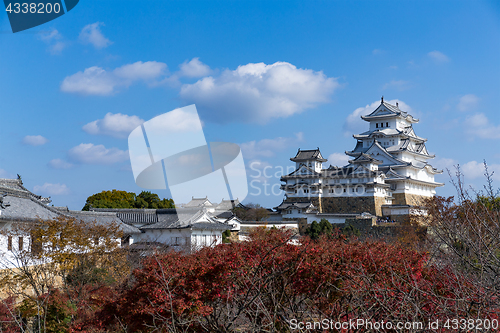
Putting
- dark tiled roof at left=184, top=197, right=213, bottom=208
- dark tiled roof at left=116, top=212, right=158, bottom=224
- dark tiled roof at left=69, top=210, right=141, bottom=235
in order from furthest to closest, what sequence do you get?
dark tiled roof at left=184, top=197, right=213, bottom=208 → dark tiled roof at left=116, top=212, right=158, bottom=224 → dark tiled roof at left=69, top=210, right=141, bottom=235

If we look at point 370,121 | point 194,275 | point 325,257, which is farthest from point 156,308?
point 370,121

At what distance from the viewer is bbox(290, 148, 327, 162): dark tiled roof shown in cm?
4753

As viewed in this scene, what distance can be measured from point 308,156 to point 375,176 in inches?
305

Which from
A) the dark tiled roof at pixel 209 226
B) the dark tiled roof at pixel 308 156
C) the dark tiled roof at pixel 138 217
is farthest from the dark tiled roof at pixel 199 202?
the dark tiled roof at pixel 209 226

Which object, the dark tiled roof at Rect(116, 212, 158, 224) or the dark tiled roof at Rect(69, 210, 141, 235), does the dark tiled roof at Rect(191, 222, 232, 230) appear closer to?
the dark tiled roof at Rect(69, 210, 141, 235)

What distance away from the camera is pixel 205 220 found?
29047 mm

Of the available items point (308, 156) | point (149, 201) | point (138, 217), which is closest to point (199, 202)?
point (149, 201)

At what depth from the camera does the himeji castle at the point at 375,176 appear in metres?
44.5

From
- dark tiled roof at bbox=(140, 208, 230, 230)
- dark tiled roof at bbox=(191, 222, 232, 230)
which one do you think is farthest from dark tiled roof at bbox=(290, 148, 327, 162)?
dark tiled roof at bbox=(191, 222, 232, 230)

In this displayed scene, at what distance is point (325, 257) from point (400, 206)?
125 ft

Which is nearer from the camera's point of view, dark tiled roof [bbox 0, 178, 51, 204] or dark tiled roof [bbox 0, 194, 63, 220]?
dark tiled roof [bbox 0, 194, 63, 220]

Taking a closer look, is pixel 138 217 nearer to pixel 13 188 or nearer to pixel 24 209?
pixel 13 188

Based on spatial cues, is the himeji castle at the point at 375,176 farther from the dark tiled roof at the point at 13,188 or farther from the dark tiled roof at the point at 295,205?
the dark tiled roof at the point at 13,188

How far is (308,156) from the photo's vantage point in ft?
158
